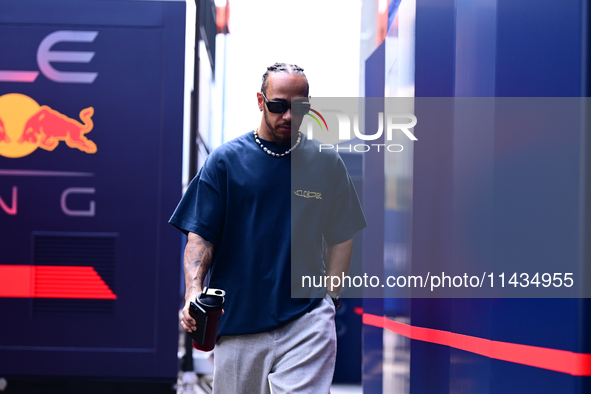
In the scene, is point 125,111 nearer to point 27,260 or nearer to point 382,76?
point 27,260

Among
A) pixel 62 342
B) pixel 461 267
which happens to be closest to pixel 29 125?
pixel 62 342

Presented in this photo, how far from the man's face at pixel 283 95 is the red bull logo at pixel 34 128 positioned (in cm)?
175

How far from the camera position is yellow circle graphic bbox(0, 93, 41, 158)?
3.45 m

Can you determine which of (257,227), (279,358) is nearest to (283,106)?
(257,227)

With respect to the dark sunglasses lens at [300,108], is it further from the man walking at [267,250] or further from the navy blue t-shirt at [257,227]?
the navy blue t-shirt at [257,227]

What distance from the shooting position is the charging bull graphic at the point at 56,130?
3.44m

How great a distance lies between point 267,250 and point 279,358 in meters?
0.36

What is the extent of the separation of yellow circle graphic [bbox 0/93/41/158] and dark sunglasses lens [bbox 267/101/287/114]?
199 centimetres

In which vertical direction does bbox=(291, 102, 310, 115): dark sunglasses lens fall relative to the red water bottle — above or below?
above

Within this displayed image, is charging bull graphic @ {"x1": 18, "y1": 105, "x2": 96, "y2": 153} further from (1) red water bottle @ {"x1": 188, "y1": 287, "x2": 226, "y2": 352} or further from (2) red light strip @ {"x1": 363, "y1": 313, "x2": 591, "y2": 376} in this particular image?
(2) red light strip @ {"x1": 363, "y1": 313, "x2": 591, "y2": 376}

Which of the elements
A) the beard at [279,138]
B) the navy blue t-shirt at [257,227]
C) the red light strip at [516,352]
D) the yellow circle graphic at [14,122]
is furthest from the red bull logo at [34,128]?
the red light strip at [516,352]

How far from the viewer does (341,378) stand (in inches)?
182

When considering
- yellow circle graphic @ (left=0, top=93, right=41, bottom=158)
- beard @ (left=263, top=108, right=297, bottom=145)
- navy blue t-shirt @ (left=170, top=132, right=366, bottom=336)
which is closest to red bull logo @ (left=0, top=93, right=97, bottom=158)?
yellow circle graphic @ (left=0, top=93, right=41, bottom=158)

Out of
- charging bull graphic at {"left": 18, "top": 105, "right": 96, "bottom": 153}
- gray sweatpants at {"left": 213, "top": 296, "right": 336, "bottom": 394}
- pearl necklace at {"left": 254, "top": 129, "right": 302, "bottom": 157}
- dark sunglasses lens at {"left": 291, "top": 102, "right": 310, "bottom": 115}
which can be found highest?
charging bull graphic at {"left": 18, "top": 105, "right": 96, "bottom": 153}
